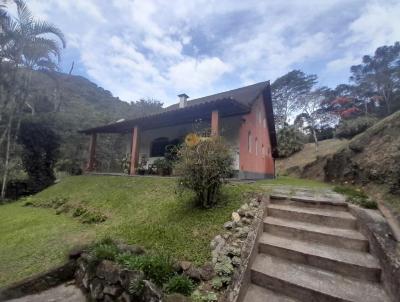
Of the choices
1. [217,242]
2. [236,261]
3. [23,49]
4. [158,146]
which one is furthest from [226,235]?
[23,49]

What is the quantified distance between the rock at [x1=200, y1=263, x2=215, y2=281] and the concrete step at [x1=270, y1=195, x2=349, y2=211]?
245 centimetres

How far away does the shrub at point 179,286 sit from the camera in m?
2.63

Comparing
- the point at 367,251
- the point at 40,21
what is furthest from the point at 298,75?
the point at 367,251

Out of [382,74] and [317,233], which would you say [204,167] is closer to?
[317,233]

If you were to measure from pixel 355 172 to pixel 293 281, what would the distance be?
5.59m

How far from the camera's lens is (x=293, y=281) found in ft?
8.86

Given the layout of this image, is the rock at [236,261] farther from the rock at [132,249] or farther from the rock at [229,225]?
the rock at [132,249]

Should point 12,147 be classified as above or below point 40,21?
below

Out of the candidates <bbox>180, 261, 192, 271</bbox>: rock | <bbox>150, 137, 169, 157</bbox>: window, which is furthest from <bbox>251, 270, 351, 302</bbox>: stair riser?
<bbox>150, 137, 169, 157</bbox>: window

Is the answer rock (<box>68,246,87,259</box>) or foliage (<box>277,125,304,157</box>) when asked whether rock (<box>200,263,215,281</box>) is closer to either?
rock (<box>68,246,87,259</box>)

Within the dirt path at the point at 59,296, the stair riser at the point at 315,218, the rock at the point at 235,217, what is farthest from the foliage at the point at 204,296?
the stair riser at the point at 315,218

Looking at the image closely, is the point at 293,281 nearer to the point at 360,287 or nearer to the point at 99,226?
the point at 360,287

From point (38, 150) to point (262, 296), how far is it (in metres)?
17.0

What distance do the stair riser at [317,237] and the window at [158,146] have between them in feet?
34.8
